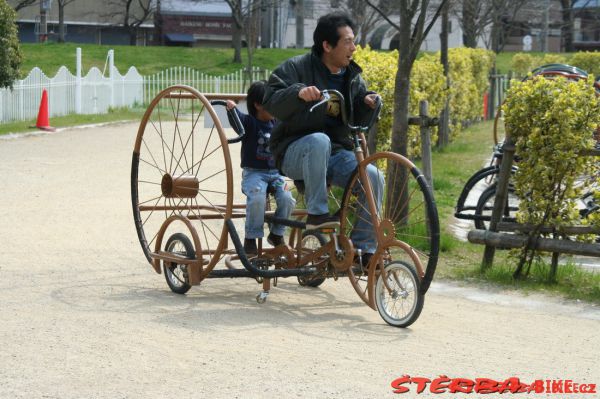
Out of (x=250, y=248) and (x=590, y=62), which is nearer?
(x=250, y=248)

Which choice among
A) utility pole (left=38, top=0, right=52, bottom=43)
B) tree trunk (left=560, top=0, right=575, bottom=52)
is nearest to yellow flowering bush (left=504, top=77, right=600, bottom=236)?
tree trunk (left=560, top=0, right=575, bottom=52)

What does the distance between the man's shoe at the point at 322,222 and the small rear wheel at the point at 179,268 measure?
879 mm

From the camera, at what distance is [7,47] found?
65.8ft

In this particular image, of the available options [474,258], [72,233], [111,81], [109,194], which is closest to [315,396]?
[474,258]

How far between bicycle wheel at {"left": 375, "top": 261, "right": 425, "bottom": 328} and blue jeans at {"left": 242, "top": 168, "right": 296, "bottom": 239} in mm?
981

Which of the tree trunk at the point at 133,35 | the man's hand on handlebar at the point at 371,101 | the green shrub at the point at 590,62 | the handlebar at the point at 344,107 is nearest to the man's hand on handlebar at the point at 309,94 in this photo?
the handlebar at the point at 344,107

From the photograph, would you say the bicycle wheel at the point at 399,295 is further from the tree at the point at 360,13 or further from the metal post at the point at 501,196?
the tree at the point at 360,13

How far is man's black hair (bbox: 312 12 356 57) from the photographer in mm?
6922

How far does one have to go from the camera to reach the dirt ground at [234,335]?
5129 millimetres

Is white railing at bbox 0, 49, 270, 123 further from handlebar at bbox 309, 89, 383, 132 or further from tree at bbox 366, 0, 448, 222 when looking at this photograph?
handlebar at bbox 309, 89, 383, 132

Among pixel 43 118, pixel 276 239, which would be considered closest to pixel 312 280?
pixel 276 239

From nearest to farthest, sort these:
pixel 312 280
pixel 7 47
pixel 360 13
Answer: pixel 312 280 < pixel 7 47 < pixel 360 13

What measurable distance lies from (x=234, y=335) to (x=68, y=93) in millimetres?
20483

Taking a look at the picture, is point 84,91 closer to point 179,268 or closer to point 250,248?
point 179,268
